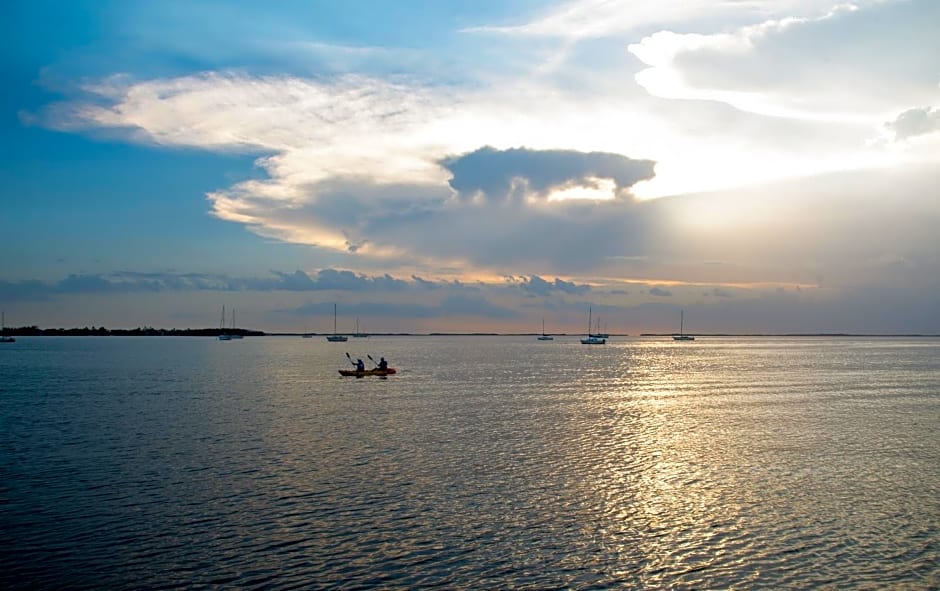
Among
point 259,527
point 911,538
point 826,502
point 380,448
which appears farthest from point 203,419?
point 911,538

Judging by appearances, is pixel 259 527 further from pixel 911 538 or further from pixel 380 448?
pixel 911 538

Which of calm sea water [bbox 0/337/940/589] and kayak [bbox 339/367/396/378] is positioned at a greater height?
kayak [bbox 339/367/396/378]

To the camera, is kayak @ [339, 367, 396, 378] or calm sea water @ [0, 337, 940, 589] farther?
kayak @ [339, 367, 396, 378]

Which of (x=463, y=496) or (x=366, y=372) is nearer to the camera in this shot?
(x=463, y=496)

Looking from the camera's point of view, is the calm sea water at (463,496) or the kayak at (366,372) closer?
the calm sea water at (463,496)

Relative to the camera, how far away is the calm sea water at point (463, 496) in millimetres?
18078

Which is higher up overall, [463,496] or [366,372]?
[366,372]

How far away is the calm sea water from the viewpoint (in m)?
18.1

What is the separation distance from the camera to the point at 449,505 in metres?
24.1

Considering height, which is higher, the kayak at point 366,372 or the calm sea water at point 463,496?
the kayak at point 366,372

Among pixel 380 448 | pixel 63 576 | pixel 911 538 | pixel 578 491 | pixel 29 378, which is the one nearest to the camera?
pixel 63 576

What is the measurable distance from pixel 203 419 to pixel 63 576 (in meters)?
28.6

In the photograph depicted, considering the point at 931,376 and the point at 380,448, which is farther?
the point at 931,376

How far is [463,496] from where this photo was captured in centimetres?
2541
